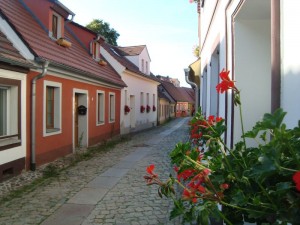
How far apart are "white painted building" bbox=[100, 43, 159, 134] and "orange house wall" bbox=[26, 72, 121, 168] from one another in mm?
3125

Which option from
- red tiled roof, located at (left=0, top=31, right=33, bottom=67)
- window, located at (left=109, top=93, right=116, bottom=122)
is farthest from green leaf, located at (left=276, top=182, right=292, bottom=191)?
window, located at (left=109, top=93, right=116, bottom=122)

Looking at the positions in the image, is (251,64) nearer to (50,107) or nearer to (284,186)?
(284,186)

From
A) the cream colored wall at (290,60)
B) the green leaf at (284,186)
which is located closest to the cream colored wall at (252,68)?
the cream colored wall at (290,60)

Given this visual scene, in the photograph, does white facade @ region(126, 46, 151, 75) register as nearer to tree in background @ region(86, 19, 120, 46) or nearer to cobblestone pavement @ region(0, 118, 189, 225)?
tree in background @ region(86, 19, 120, 46)

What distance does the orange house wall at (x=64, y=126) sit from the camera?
9.65m

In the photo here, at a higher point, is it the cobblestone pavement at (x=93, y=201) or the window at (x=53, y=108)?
the window at (x=53, y=108)

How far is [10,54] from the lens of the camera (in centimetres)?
813

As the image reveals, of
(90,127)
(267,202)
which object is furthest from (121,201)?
(90,127)

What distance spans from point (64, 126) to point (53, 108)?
79cm

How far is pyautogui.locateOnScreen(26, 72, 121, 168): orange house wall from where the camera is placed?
380 inches

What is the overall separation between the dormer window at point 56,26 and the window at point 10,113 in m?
4.52

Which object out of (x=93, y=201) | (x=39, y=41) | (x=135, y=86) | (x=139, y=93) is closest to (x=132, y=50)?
(x=139, y=93)

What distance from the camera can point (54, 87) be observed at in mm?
11086

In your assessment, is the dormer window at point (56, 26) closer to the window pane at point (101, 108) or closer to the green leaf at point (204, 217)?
the window pane at point (101, 108)
